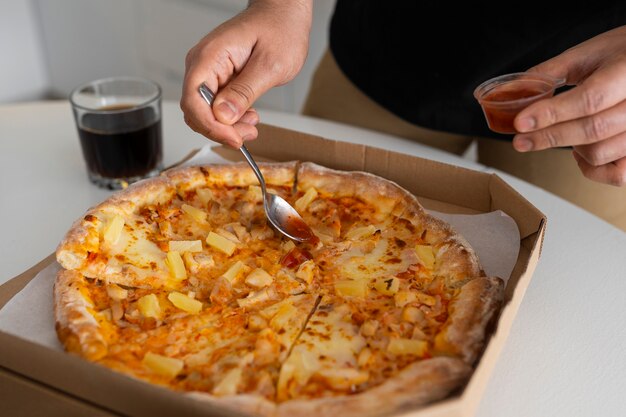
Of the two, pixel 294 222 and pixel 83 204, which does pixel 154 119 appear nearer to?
pixel 83 204

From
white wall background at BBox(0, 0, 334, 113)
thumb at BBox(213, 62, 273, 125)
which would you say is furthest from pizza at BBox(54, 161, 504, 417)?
white wall background at BBox(0, 0, 334, 113)

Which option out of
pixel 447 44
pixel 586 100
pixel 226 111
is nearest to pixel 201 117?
pixel 226 111

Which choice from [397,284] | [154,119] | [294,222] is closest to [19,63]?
[154,119]

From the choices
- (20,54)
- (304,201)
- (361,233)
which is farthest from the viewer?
(20,54)

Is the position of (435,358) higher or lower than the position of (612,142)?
lower

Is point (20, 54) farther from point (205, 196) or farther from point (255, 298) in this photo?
point (255, 298)
